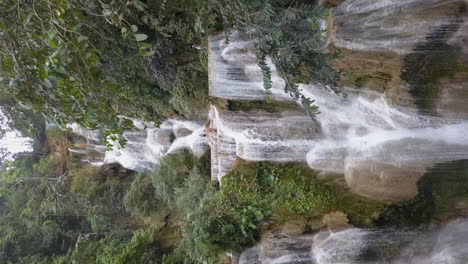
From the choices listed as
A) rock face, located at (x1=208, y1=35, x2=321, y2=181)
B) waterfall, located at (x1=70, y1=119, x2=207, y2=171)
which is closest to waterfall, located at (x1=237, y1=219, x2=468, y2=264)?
rock face, located at (x1=208, y1=35, x2=321, y2=181)

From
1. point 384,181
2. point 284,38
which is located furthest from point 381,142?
point 284,38

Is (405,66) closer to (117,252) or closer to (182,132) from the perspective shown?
(182,132)

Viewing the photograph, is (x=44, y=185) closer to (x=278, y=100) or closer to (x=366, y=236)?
(x=278, y=100)

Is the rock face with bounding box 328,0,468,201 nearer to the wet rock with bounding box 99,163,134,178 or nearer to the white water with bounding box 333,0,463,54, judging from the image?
the white water with bounding box 333,0,463,54

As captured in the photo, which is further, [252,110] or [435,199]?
[252,110]

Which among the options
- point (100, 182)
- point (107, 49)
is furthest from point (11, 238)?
point (107, 49)
